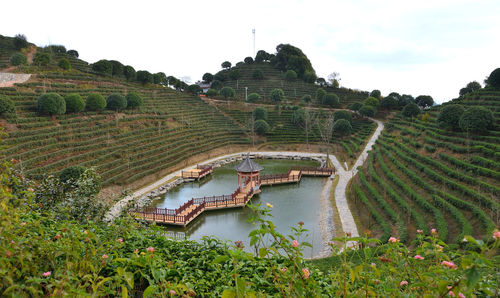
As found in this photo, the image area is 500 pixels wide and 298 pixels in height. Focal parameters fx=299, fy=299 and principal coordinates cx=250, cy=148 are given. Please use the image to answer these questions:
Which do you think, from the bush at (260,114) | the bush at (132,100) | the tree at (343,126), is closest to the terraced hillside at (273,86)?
the bush at (260,114)

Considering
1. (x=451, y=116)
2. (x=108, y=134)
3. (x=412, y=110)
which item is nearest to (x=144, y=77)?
(x=108, y=134)

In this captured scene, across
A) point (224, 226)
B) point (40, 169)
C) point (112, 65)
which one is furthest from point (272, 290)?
point (112, 65)

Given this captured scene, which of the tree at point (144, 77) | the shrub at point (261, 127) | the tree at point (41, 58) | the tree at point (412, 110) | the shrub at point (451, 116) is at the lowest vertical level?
the shrub at point (261, 127)

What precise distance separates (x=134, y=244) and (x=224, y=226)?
12093 mm

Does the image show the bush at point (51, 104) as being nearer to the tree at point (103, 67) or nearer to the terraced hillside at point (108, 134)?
the terraced hillside at point (108, 134)

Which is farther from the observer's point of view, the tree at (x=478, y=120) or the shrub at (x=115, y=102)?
the shrub at (x=115, y=102)

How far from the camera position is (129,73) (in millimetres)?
42406

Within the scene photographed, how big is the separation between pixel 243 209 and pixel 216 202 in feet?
5.90

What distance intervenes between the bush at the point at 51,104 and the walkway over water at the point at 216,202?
12.8m

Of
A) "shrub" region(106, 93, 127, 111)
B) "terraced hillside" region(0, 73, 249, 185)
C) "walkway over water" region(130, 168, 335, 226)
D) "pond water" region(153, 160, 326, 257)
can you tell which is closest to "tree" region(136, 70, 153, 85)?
"terraced hillside" region(0, 73, 249, 185)

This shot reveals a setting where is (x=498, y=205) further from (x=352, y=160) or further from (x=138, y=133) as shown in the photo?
(x=138, y=133)

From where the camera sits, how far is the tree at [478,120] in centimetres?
1836

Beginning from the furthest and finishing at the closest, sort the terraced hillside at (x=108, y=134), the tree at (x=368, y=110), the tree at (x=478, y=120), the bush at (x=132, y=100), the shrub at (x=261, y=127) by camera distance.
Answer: the tree at (x=368, y=110) → the shrub at (x=261, y=127) → the bush at (x=132, y=100) → the terraced hillside at (x=108, y=134) → the tree at (x=478, y=120)

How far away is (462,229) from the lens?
11531mm
